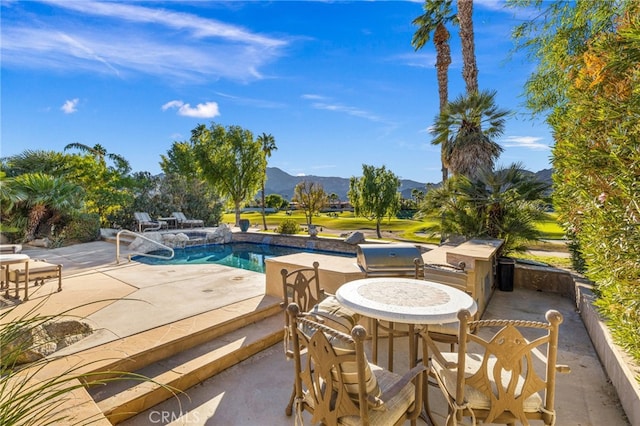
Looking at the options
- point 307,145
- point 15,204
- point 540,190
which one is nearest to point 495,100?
point 540,190

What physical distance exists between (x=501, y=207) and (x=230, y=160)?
18855mm

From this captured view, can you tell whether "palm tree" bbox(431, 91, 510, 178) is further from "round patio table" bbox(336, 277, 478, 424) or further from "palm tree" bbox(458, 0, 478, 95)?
"round patio table" bbox(336, 277, 478, 424)

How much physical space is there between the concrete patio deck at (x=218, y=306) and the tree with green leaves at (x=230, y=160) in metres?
14.9

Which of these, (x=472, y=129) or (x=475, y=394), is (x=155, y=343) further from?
(x=472, y=129)

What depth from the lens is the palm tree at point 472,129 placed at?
9.15 metres

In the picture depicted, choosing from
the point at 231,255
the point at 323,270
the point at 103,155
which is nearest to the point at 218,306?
the point at 323,270

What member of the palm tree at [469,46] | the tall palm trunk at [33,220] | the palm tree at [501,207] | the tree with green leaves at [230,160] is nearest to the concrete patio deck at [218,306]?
the palm tree at [501,207]

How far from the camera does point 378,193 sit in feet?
63.2

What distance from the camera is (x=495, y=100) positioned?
9.09 meters

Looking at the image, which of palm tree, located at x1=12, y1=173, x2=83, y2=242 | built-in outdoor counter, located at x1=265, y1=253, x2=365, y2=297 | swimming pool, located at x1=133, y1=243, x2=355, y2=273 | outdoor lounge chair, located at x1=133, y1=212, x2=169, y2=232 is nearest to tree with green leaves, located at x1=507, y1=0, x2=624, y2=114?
built-in outdoor counter, located at x1=265, y1=253, x2=365, y2=297

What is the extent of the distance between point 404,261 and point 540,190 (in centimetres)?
460

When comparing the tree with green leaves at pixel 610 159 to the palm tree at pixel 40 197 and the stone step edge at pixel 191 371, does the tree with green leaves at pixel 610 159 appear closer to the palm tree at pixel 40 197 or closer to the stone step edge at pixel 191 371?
the stone step edge at pixel 191 371

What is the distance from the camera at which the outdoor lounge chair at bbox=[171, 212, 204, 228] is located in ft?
58.4

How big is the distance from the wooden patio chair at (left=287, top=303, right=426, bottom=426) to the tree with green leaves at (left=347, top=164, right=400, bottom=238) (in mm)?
17416
